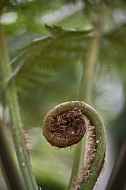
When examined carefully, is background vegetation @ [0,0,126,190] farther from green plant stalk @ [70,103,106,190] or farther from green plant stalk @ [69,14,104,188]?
green plant stalk @ [70,103,106,190]

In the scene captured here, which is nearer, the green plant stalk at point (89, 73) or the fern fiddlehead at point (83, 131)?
the fern fiddlehead at point (83, 131)

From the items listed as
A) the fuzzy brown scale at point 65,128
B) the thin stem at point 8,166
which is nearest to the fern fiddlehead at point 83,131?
the fuzzy brown scale at point 65,128

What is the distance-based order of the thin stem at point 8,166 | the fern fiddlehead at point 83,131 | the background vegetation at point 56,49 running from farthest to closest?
1. the background vegetation at point 56,49
2. the thin stem at point 8,166
3. the fern fiddlehead at point 83,131

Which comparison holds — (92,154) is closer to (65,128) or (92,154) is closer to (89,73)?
(65,128)

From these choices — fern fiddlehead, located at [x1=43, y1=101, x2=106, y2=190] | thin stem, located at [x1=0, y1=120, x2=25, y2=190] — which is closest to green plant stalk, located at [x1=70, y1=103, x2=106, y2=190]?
fern fiddlehead, located at [x1=43, y1=101, x2=106, y2=190]

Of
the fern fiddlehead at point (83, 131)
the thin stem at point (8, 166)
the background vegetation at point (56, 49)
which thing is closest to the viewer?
the fern fiddlehead at point (83, 131)

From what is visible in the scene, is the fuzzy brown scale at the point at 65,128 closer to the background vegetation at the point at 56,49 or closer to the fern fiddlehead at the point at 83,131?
the fern fiddlehead at the point at 83,131

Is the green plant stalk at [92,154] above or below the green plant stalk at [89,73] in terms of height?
below

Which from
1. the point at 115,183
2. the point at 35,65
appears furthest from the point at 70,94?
the point at 115,183
